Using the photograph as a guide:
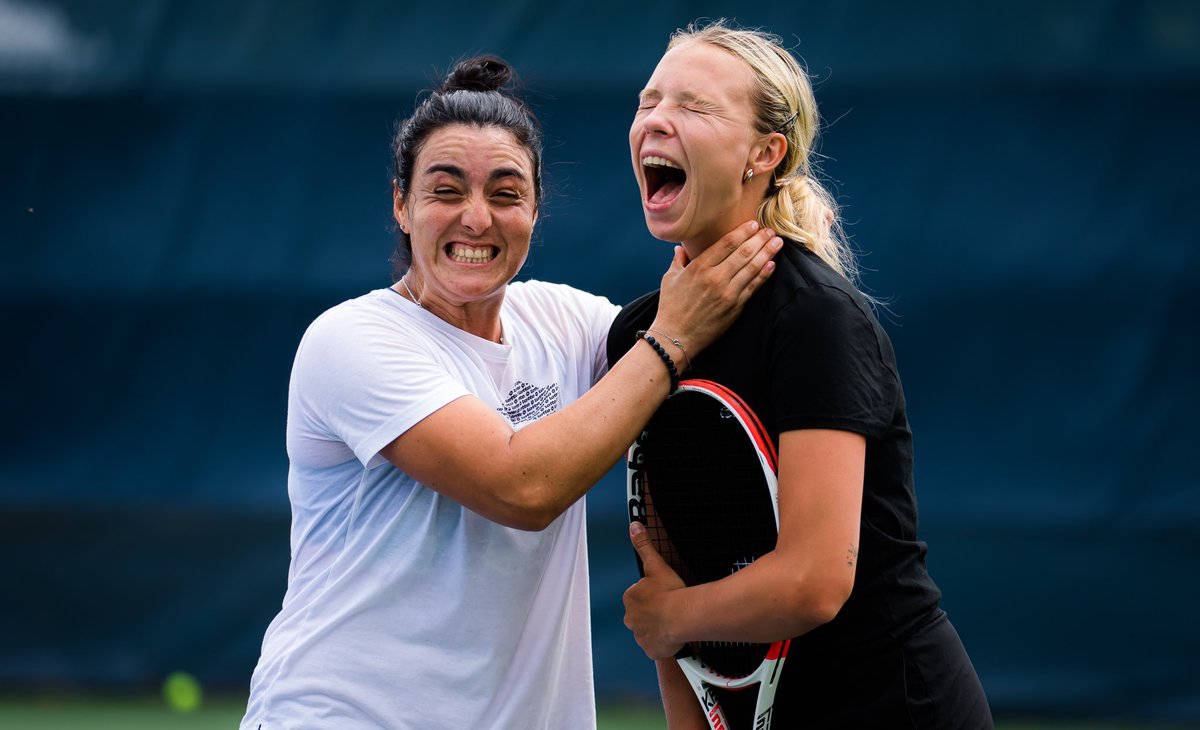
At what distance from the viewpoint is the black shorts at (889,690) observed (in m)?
1.89

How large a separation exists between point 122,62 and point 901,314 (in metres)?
2.66

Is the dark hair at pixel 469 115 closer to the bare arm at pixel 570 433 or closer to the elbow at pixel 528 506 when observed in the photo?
the bare arm at pixel 570 433

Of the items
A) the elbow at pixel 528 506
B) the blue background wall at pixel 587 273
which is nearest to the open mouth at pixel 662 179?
the elbow at pixel 528 506

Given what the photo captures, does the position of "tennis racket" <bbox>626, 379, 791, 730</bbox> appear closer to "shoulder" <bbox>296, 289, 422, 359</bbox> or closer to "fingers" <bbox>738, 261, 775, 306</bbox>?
"fingers" <bbox>738, 261, 775, 306</bbox>

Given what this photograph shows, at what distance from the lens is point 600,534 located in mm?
4250

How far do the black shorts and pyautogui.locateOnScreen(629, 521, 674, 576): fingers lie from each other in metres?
0.26

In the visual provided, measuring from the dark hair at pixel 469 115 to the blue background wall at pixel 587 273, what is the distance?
Result: 1665 mm

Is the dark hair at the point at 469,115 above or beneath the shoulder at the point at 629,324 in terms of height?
above

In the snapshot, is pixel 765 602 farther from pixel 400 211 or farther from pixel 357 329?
pixel 400 211

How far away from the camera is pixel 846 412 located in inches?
71.7

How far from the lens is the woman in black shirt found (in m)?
1.83

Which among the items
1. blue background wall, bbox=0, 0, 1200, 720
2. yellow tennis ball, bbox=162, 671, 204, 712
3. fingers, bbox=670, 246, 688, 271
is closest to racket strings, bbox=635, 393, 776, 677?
fingers, bbox=670, 246, 688, 271

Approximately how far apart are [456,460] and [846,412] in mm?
614

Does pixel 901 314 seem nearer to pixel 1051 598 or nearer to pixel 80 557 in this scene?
pixel 1051 598
